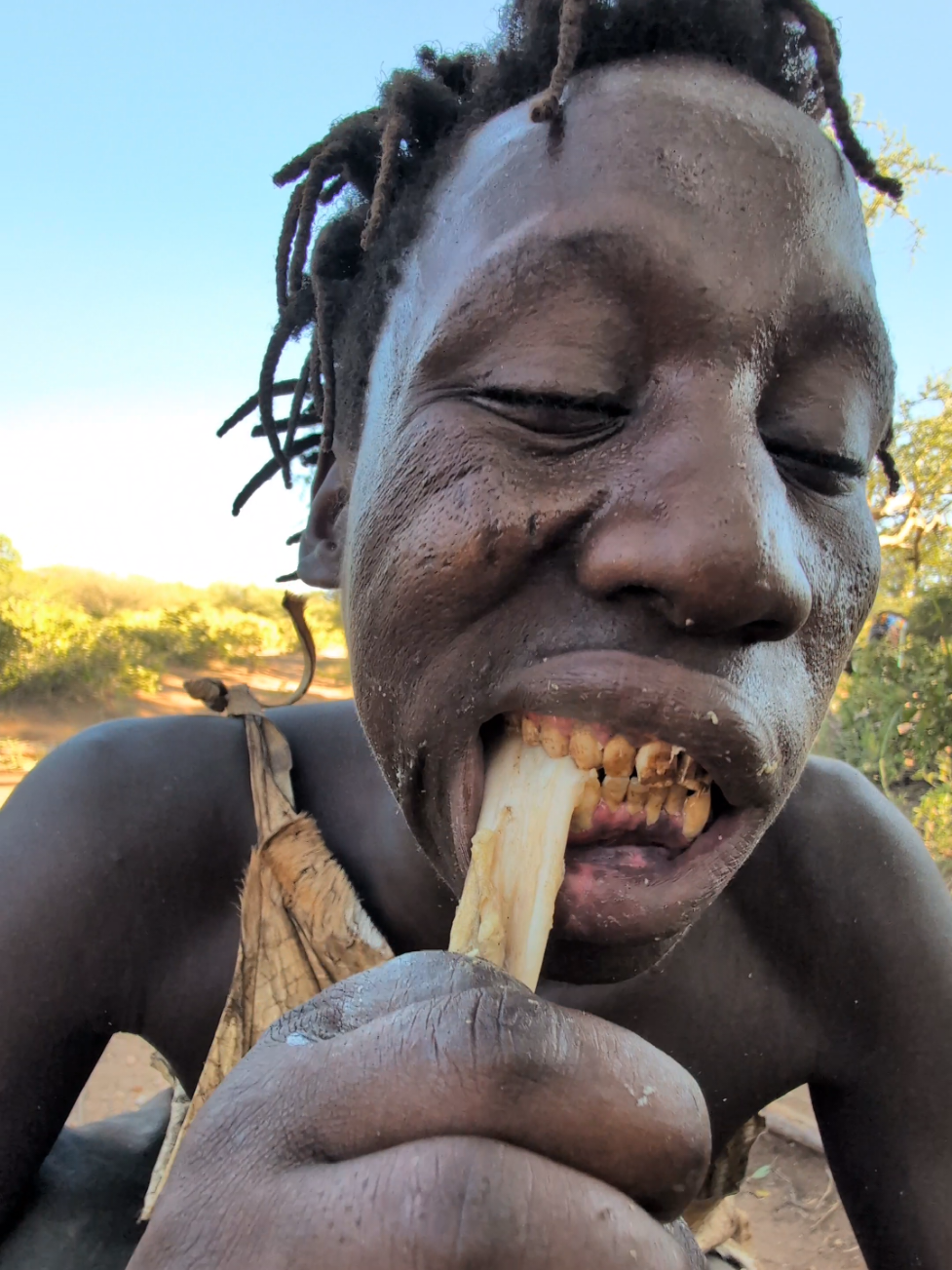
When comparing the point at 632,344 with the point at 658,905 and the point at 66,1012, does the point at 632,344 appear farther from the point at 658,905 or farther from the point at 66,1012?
the point at 66,1012

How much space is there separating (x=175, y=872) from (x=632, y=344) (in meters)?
1.09

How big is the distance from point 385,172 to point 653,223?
469 millimetres

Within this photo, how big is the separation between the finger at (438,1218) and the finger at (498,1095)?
1cm

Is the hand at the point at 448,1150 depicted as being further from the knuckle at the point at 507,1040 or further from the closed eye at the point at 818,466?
the closed eye at the point at 818,466

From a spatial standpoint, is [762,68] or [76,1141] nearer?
[762,68]

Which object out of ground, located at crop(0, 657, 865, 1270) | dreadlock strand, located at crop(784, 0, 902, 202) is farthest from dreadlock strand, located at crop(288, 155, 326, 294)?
ground, located at crop(0, 657, 865, 1270)

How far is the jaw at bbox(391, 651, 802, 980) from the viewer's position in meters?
0.88

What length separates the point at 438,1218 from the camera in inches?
20.1

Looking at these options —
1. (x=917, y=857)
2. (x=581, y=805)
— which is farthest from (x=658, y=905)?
(x=917, y=857)

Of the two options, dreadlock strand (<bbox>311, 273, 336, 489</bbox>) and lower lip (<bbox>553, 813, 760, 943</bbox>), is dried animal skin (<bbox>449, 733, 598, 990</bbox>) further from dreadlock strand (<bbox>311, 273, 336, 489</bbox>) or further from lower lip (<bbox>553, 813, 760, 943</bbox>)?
dreadlock strand (<bbox>311, 273, 336, 489</bbox>)

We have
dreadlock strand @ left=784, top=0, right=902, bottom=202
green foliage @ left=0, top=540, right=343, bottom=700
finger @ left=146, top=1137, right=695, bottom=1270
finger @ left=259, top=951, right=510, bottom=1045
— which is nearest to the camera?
finger @ left=146, top=1137, right=695, bottom=1270

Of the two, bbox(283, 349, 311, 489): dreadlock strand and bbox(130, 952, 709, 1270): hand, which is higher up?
bbox(283, 349, 311, 489): dreadlock strand

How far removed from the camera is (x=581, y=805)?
0.94 meters

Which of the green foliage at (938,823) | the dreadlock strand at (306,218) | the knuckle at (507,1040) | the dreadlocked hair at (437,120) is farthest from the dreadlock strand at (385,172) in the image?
the green foliage at (938,823)
